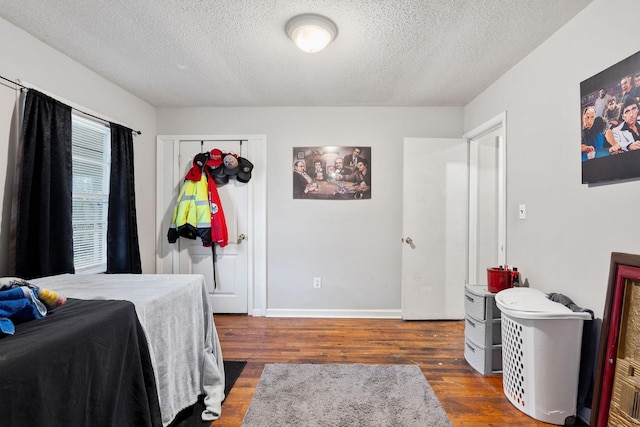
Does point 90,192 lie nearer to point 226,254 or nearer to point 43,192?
point 43,192

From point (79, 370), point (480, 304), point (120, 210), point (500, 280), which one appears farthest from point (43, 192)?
point (500, 280)

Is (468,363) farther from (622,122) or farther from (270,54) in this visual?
(270,54)

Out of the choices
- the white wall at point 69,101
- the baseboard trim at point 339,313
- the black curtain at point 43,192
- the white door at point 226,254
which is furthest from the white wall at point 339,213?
the black curtain at point 43,192

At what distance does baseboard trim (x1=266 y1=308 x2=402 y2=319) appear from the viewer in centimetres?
328

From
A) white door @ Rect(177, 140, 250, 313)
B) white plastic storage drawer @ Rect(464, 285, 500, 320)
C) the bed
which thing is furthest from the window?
white plastic storage drawer @ Rect(464, 285, 500, 320)

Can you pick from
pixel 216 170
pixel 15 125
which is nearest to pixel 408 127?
pixel 216 170

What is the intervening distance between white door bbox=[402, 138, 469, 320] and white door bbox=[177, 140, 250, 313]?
6.07 feet

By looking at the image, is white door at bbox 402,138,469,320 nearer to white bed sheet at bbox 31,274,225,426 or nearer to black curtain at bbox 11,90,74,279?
white bed sheet at bbox 31,274,225,426

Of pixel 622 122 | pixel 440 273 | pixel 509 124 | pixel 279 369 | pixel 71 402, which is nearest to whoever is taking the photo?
pixel 71 402

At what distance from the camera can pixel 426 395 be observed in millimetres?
1892

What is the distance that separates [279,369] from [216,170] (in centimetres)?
215

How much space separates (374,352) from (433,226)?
1472 millimetres

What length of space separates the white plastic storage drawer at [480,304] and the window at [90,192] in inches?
127

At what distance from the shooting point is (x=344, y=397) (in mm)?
1860
